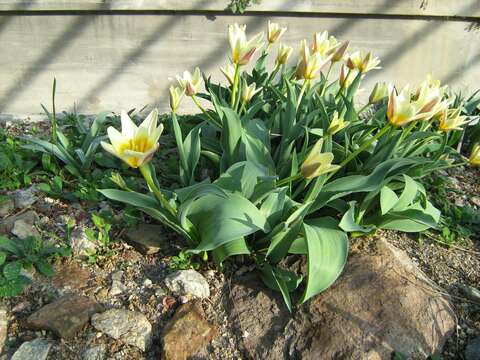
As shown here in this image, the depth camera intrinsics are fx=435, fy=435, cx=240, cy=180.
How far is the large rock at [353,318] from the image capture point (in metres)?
1.45

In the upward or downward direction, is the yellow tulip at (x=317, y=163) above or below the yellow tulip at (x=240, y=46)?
below

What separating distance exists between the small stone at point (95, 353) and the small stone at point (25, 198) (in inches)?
34.1

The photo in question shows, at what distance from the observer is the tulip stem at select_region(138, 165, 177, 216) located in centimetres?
128

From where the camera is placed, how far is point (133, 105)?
3.64 meters

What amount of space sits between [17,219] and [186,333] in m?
0.91

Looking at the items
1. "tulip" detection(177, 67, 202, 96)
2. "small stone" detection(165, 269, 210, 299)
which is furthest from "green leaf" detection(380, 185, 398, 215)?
"tulip" detection(177, 67, 202, 96)

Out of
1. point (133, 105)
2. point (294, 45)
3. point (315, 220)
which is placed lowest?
point (133, 105)

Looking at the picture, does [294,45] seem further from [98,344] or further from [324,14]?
[98,344]

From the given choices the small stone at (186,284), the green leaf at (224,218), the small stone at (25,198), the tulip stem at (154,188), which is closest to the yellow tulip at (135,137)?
the tulip stem at (154,188)

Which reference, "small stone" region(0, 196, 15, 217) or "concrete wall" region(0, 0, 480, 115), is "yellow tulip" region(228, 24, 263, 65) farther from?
"concrete wall" region(0, 0, 480, 115)

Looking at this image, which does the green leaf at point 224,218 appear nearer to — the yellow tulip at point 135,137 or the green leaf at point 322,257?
the green leaf at point 322,257

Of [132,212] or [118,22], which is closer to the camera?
[132,212]

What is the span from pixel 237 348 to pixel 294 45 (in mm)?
2649

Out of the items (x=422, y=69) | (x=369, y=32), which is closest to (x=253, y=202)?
(x=369, y=32)
